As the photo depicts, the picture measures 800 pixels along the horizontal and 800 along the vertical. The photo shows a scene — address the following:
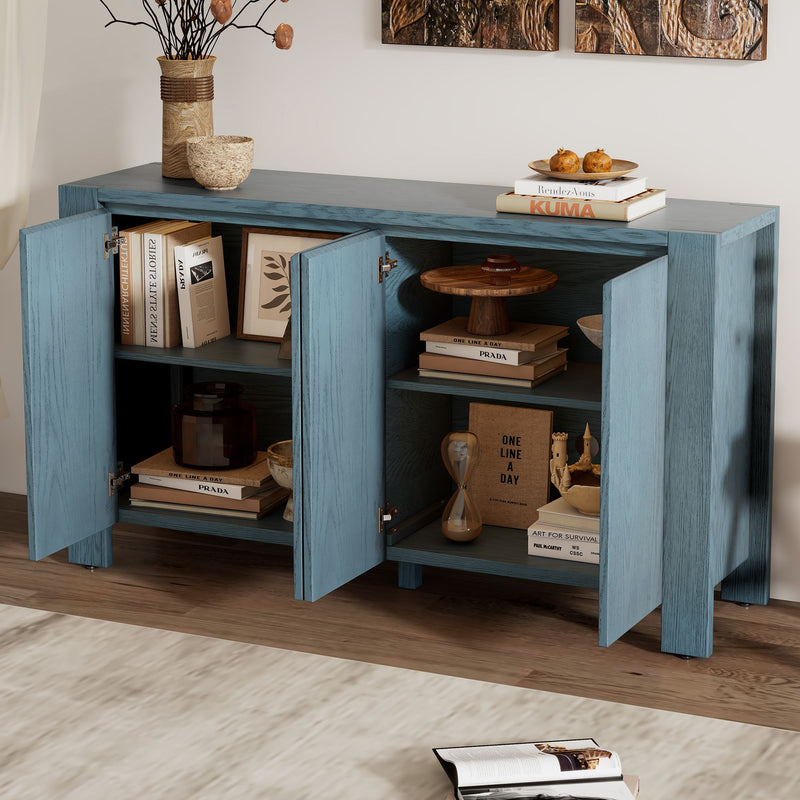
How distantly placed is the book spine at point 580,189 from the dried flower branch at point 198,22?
2.36 ft

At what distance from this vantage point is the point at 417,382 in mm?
2977

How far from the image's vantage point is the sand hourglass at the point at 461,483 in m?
3.05

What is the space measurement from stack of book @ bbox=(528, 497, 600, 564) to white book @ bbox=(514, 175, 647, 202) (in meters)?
0.69

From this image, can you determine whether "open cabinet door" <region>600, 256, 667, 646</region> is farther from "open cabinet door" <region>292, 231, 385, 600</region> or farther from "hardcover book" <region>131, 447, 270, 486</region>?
"hardcover book" <region>131, 447, 270, 486</region>

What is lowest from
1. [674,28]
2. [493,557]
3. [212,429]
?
[493,557]

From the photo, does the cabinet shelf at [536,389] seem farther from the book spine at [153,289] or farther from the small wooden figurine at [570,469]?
the book spine at [153,289]

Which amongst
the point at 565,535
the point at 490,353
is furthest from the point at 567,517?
the point at 490,353

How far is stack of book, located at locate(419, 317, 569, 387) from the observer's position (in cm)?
293

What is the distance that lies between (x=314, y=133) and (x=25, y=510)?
4.43 ft

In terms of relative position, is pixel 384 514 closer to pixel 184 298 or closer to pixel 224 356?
pixel 224 356

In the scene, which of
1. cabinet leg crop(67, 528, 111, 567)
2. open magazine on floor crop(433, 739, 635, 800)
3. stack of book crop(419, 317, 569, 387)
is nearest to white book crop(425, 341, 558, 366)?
stack of book crop(419, 317, 569, 387)

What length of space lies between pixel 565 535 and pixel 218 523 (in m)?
0.81

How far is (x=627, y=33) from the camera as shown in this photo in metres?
3.05

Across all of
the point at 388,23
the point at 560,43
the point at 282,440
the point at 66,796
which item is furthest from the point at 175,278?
the point at 66,796
